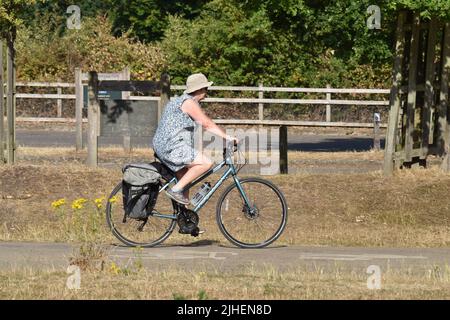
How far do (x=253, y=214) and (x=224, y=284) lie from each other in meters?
2.99

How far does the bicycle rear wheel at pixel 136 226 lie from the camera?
1259cm

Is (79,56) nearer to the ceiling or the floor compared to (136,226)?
nearer to the ceiling

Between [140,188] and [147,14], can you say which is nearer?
[140,188]

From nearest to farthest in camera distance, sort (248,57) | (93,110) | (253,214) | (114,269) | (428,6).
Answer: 1. (114,269)
2. (253,214)
3. (428,6)
4. (93,110)
5. (248,57)

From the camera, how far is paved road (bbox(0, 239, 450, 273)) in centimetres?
1124

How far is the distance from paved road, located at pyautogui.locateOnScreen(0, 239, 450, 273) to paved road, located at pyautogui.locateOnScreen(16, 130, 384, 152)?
54.3ft

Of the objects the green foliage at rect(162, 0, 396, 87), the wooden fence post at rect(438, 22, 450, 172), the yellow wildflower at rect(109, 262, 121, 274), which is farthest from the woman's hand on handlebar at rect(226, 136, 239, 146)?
the green foliage at rect(162, 0, 396, 87)

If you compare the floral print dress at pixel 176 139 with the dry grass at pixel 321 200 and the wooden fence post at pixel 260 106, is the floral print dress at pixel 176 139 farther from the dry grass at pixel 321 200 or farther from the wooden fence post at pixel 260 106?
the wooden fence post at pixel 260 106

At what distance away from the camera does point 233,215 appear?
12508 mm

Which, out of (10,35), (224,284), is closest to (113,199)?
(224,284)

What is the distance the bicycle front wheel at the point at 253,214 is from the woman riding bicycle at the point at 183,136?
43 centimetres

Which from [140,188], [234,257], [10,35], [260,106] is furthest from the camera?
[260,106]

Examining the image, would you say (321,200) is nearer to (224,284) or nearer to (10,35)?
(10,35)
